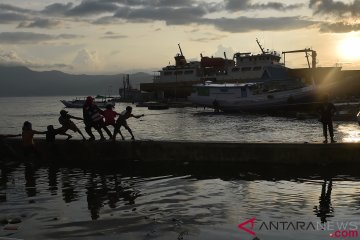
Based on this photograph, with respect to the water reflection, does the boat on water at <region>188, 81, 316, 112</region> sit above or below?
above

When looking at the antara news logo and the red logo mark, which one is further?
the red logo mark

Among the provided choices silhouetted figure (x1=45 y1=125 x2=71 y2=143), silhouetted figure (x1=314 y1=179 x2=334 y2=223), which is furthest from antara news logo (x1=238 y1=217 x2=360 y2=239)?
silhouetted figure (x1=45 y1=125 x2=71 y2=143)

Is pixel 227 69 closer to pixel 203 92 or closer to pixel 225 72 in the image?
pixel 225 72

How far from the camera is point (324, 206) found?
8883mm


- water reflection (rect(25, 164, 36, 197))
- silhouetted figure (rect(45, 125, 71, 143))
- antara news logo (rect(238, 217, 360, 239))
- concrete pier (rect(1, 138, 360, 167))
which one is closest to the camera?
antara news logo (rect(238, 217, 360, 239))

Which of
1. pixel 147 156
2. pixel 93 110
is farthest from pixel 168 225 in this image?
pixel 93 110

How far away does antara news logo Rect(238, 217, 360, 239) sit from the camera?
289 inches

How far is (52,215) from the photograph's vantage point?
862 cm

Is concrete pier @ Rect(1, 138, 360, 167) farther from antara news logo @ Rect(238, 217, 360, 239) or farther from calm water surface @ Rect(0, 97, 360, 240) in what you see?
antara news logo @ Rect(238, 217, 360, 239)

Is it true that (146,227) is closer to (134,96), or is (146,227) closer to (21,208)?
(21,208)

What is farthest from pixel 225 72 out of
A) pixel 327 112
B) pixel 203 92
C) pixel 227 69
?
pixel 327 112

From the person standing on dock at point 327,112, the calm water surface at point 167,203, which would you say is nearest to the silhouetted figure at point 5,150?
the calm water surface at point 167,203

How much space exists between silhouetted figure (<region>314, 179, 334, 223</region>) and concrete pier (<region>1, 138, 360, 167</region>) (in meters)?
2.71

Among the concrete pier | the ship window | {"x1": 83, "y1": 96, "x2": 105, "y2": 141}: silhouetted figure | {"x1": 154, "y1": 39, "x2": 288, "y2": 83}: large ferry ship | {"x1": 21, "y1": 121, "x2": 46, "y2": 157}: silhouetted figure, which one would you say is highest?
{"x1": 154, "y1": 39, "x2": 288, "y2": 83}: large ferry ship
